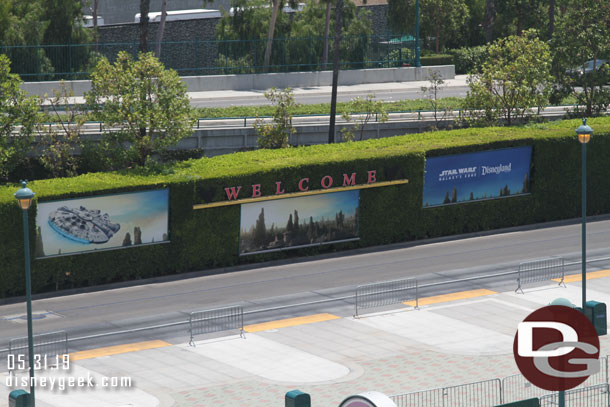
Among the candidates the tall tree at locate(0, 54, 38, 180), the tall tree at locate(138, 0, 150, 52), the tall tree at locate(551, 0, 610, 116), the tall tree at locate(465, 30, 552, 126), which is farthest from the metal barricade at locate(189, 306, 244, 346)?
the tall tree at locate(551, 0, 610, 116)

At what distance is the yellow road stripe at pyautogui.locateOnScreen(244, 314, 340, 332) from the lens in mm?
31531

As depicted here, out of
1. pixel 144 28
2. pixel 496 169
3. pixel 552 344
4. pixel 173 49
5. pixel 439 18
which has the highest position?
pixel 439 18

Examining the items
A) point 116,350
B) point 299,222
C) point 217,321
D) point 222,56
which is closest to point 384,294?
point 217,321

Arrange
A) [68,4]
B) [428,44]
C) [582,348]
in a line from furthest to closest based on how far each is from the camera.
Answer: [428,44]
[68,4]
[582,348]

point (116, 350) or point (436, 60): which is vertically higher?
point (436, 60)

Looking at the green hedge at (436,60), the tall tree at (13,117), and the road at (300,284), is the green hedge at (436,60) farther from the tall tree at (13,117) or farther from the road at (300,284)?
the tall tree at (13,117)

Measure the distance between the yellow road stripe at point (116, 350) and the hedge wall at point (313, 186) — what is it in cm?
752

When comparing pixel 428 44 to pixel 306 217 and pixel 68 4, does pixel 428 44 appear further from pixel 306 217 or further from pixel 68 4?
pixel 306 217

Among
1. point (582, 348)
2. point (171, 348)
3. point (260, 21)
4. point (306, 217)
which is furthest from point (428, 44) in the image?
point (582, 348)

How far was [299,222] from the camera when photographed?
41.2 m

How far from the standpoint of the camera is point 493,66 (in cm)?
5059

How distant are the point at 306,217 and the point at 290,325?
10090 millimetres

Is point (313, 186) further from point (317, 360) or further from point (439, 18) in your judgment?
point (439, 18)

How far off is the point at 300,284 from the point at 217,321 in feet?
19.7
